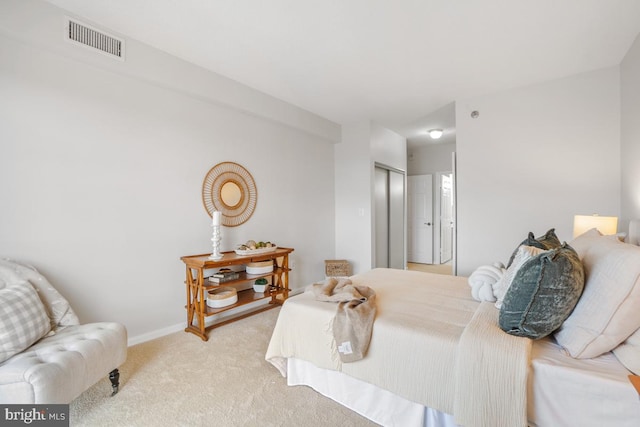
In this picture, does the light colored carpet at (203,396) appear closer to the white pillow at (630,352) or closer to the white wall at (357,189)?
the white pillow at (630,352)

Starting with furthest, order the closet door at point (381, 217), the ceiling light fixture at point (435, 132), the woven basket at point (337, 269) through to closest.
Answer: the ceiling light fixture at point (435, 132) < the closet door at point (381, 217) < the woven basket at point (337, 269)

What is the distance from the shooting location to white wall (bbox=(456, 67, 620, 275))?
281 centimetres

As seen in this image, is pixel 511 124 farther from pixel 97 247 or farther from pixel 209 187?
pixel 97 247

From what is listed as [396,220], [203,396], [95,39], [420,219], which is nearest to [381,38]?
[95,39]

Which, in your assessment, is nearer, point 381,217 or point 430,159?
point 381,217

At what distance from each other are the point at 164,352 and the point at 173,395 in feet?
2.14

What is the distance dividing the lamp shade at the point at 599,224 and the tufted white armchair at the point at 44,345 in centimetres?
350

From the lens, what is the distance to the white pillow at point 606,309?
106cm

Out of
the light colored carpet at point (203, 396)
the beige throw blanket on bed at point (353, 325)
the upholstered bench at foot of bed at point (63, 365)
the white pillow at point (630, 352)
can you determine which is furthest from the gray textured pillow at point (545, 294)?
the upholstered bench at foot of bed at point (63, 365)

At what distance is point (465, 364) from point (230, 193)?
2.67 meters

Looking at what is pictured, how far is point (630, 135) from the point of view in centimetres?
245

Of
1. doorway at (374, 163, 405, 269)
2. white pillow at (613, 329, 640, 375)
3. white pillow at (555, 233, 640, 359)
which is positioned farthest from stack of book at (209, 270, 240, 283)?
white pillow at (613, 329, 640, 375)

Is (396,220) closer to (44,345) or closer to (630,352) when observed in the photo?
(630,352)

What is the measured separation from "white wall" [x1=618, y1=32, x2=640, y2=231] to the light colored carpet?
2775mm
